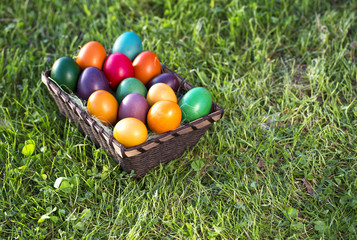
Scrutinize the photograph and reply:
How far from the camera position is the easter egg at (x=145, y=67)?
2848 millimetres

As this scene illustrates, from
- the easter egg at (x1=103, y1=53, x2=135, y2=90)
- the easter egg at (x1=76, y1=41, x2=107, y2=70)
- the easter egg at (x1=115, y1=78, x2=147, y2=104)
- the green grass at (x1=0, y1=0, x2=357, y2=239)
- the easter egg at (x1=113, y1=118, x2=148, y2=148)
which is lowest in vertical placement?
the green grass at (x1=0, y1=0, x2=357, y2=239)

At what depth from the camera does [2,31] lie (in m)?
3.77

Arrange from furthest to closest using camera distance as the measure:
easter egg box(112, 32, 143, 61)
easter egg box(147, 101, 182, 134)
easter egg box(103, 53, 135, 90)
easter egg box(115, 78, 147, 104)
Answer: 1. easter egg box(112, 32, 143, 61)
2. easter egg box(103, 53, 135, 90)
3. easter egg box(115, 78, 147, 104)
4. easter egg box(147, 101, 182, 134)

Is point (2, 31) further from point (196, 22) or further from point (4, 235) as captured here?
point (4, 235)

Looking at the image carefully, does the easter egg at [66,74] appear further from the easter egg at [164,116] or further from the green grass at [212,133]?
the easter egg at [164,116]

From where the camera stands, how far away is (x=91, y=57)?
112 inches

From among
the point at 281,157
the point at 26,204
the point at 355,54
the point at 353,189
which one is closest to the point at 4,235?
the point at 26,204

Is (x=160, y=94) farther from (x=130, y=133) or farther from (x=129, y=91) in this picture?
(x=130, y=133)

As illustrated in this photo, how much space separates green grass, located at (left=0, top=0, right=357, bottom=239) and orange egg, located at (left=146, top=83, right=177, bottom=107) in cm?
42

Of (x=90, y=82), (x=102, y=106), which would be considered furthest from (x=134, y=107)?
(x=90, y=82)

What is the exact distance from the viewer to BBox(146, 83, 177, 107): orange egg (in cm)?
259

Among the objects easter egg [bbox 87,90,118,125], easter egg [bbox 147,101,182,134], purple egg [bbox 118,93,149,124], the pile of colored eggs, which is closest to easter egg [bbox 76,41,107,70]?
the pile of colored eggs

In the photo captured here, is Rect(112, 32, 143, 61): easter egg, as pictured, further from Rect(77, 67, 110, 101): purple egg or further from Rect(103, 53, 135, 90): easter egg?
Rect(77, 67, 110, 101): purple egg

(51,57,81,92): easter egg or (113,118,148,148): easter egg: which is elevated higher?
(51,57,81,92): easter egg
